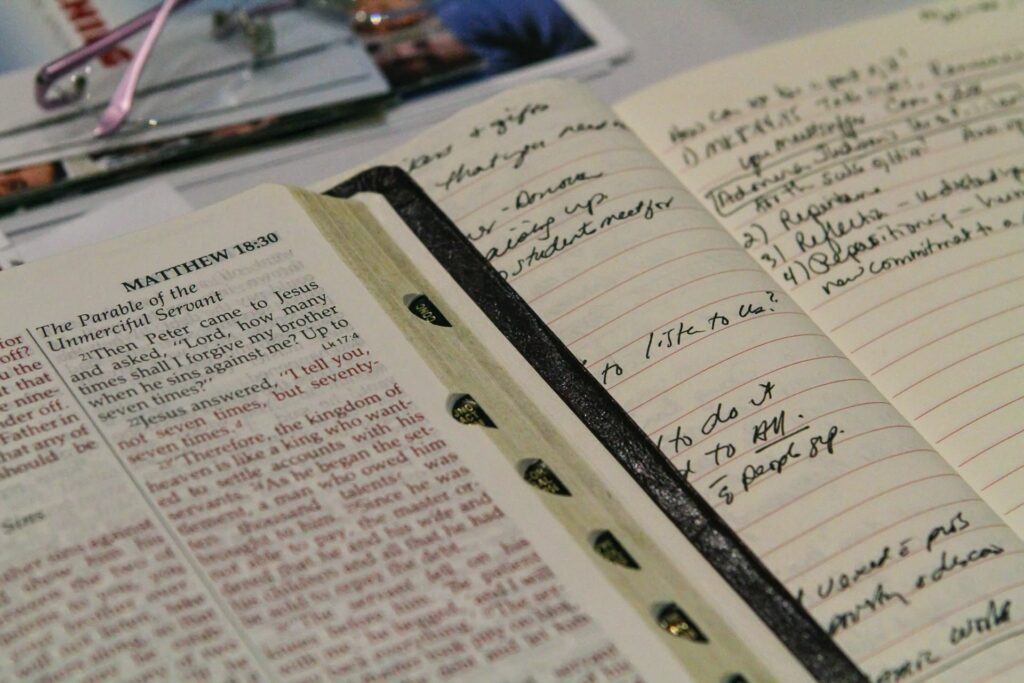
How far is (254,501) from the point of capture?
1.20 feet

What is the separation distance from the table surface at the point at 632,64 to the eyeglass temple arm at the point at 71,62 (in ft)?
0.19

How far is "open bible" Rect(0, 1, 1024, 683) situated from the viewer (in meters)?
0.34

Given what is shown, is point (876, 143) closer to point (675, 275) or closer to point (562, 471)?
point (675, 275)

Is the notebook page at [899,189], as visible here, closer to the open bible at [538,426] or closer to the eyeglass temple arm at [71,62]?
the open bible at [538,426]

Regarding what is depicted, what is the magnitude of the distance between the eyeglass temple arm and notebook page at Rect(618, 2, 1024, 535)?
10.5 inches

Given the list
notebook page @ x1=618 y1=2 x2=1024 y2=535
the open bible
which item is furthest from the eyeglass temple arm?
notebook page @ x1=618 y1=2 x2=1024 y2=535

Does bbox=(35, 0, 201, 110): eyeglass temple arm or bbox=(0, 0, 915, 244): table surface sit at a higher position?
bbox=(35, 0, 201, 110): eyeglass temple arm

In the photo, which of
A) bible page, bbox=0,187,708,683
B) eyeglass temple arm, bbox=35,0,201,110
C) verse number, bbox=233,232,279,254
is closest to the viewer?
bible page, bbox=0,187,708,683

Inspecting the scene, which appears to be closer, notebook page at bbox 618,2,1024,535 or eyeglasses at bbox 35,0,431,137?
notebook page at bbox 618,2,1024,535

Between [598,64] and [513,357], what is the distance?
0.86 feet

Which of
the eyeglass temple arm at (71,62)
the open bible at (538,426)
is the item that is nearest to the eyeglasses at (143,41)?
the eyeglass temple arm at (71,62)

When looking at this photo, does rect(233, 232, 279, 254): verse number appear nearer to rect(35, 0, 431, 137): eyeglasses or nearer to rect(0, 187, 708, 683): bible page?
rect(0, 187, 708, 683): bible page

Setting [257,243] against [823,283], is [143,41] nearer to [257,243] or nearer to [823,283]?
[257,243]

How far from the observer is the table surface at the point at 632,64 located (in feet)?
1.87
